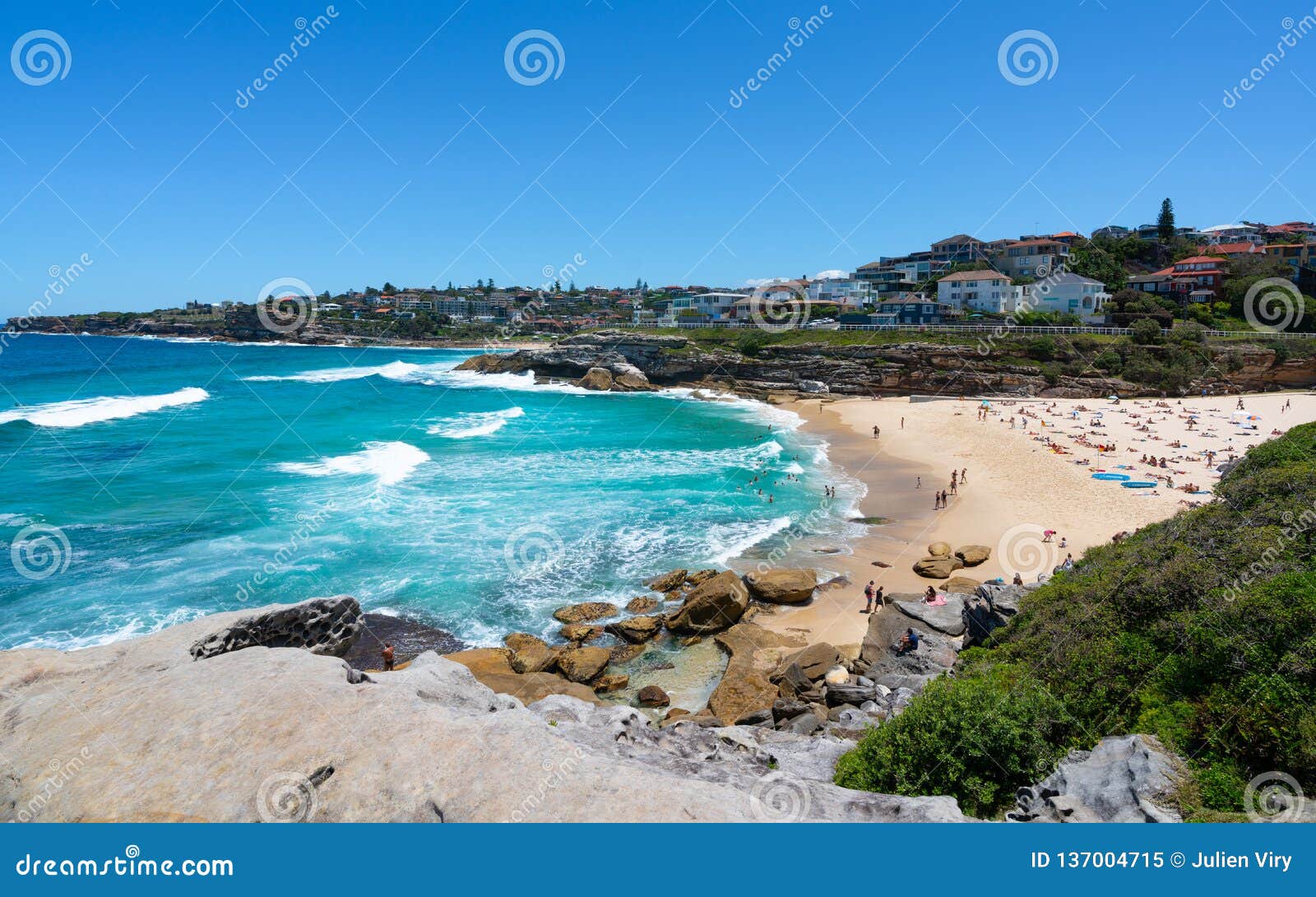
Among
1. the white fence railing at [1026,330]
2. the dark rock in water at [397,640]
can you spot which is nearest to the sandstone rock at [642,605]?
the dark rock in water at [397,640]

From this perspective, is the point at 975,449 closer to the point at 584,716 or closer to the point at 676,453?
the point at 676,453

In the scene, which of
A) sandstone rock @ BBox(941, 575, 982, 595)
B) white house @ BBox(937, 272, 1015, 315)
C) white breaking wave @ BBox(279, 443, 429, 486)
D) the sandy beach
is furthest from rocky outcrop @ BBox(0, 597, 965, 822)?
white house @ BBox(937, 272, 1015, 315)

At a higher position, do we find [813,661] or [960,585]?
[960,585]

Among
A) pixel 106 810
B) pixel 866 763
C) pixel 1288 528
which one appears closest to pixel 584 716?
pixel 866 763

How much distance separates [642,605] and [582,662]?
385cm

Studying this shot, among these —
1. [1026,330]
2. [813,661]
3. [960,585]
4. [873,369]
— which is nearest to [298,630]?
[813,661]

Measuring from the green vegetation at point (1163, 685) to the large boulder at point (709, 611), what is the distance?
8186mm

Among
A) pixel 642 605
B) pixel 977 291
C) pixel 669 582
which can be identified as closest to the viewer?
pixel 642 605

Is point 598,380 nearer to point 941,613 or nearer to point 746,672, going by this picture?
point 941,613

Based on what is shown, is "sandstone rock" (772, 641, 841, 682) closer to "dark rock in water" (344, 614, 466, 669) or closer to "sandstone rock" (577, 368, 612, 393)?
"dark rock in water" (344, 614, 466, 669)

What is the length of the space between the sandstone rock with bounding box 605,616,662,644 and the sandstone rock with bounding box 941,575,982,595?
9.21 metres

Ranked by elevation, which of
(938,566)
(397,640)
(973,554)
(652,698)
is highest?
(973,554)

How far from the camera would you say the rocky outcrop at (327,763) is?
640 centimetres

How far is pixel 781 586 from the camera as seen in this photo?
20.6 m
